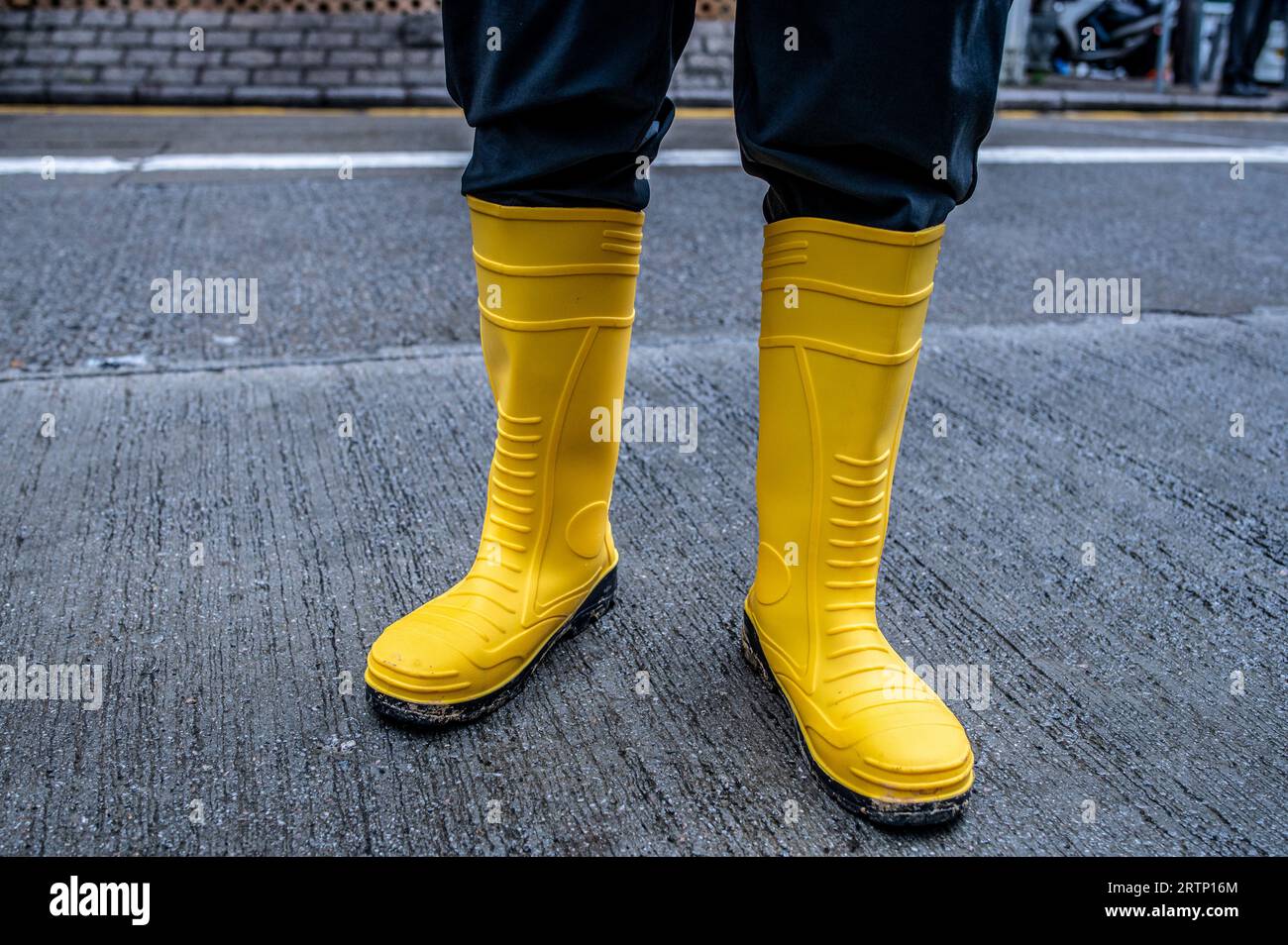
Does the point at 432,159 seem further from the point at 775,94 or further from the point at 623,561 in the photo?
the point at 775,94

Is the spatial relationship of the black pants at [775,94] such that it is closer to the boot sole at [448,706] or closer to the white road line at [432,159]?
the boot sole at [448,706]

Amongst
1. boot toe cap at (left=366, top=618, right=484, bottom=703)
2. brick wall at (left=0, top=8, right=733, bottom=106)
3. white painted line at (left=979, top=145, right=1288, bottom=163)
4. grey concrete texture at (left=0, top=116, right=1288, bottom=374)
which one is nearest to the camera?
boot toe cap at (left=366, top=618, right=484, bottom=703)

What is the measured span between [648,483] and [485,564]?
638 millimetres

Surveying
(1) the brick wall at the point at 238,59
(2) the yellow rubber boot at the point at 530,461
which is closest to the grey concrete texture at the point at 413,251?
(2) the yellow rubber boot at the point at 530,461

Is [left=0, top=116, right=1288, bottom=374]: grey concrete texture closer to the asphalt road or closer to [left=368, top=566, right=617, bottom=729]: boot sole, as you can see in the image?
the asphalt road

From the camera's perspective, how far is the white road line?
4715mm

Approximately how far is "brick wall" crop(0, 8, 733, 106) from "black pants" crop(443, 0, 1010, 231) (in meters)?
6.94

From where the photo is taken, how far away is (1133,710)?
1.46m

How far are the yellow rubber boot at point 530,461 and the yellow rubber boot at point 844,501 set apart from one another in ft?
0.69

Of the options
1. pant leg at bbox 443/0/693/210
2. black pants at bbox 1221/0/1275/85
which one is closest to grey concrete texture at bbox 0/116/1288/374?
pant leg at bbox 443/0/693/210

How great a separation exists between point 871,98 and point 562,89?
12.9 inches
